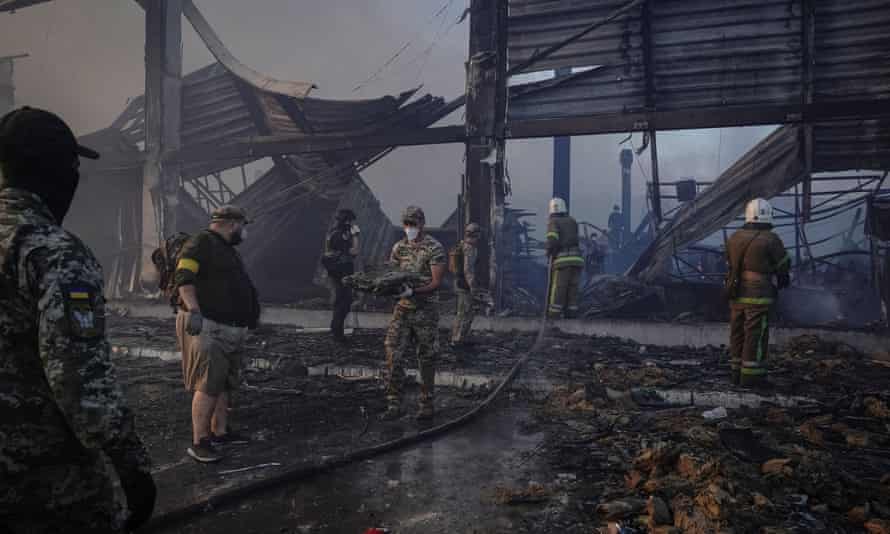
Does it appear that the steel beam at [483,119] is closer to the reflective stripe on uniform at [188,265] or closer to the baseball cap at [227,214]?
the baseball cap at [227,214]

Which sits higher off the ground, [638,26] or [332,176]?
[638,26]

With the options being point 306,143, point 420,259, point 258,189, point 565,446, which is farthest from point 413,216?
point 258,189

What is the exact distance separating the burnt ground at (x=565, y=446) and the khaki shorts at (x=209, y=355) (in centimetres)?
60

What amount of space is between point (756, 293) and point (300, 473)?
190 inches

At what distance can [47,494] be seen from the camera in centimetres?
142

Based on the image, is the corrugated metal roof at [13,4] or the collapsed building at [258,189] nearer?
the collapsed building at [258,189]

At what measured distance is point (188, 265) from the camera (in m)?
3.85

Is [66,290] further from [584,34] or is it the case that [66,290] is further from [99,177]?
[99,177]

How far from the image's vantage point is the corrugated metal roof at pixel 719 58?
845 centimetres

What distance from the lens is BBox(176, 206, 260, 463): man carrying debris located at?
3.87 meters

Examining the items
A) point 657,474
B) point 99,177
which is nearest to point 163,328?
point 99,177

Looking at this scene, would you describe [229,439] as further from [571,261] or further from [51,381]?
[571,261]

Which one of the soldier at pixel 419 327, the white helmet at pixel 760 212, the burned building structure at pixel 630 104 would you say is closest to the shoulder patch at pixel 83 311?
the soldier at pixel 419 327

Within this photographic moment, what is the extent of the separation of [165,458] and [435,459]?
2115 millimetres
